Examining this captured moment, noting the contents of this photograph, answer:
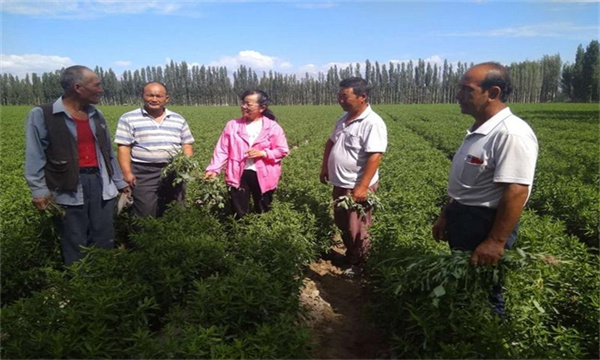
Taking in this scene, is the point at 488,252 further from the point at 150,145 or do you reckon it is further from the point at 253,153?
the point at 150,145

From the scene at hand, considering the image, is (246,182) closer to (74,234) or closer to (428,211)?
Answer: (74,234)

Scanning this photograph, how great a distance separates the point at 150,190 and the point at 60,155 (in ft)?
5.04

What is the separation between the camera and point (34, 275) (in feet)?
14.7

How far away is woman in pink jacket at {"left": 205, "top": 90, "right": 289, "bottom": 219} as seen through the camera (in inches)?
218

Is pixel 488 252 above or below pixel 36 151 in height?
below

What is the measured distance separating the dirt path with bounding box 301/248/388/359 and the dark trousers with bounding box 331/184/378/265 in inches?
13.8

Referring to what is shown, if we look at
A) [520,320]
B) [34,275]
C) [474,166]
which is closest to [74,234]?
[34,275]

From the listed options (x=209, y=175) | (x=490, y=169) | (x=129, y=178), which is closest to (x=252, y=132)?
(x=209, y=175)

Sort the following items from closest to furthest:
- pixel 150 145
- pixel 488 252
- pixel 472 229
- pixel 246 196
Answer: pixel 488 252 < pixel 472 229 < pixel 150 145 < pixel 246 196

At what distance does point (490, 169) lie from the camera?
2959mm

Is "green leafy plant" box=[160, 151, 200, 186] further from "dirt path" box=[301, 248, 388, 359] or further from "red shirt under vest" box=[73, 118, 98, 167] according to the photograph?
"dirt path" box=[301, 248, 388, 359]

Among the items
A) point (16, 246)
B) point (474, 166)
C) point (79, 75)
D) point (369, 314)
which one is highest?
point (79, 75)

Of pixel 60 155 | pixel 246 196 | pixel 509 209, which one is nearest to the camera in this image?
pixel 509 209

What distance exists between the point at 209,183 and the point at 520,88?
116696 millimetres
